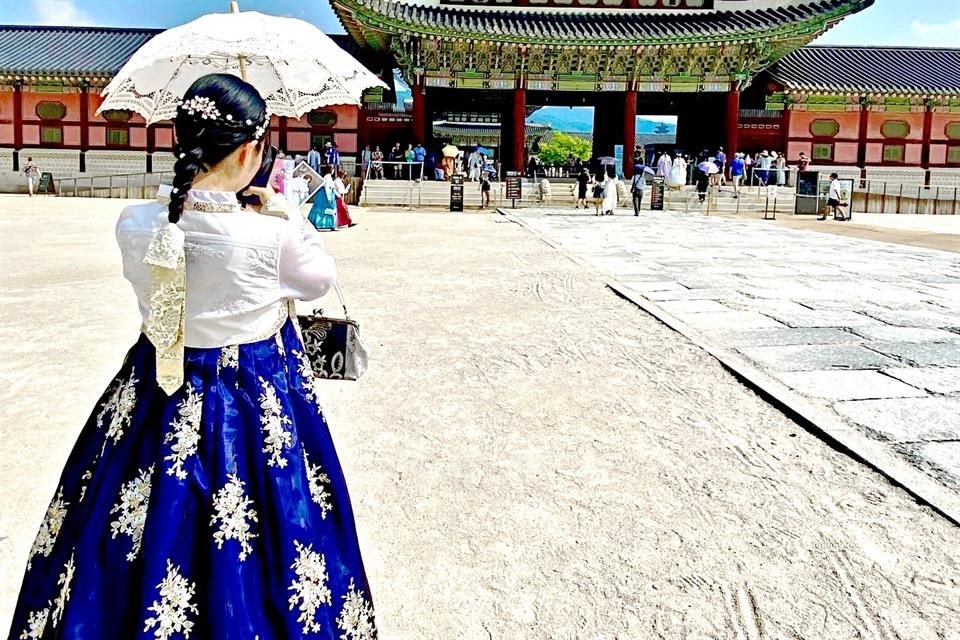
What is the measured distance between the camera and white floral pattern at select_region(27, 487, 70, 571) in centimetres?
211

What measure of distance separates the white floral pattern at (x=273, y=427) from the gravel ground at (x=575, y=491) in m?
0.93

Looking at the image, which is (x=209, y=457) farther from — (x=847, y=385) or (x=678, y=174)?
(x=678, y=174)

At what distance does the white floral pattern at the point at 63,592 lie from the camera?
6.37 feet

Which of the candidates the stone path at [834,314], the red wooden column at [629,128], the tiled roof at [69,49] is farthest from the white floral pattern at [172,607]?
the tiled roof at [69,49]

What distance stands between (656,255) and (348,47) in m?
20.3

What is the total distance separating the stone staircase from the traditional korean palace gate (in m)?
2.43

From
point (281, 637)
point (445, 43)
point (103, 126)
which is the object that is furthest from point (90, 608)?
point (103, 126)

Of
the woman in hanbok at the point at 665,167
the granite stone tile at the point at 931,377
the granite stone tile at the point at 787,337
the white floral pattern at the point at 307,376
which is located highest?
the woman in hanbok at the point at 665,167

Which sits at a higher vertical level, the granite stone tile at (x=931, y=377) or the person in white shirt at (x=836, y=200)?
the person in white shirt at (x=836, y=200)

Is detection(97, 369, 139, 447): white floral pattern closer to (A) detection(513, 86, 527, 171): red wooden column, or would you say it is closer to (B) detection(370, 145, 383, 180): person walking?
(B) detection(370, 145, 383, 180): person walking

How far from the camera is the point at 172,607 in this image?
191 cm

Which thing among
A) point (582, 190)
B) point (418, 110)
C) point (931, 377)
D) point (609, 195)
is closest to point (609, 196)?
point (609, 195)

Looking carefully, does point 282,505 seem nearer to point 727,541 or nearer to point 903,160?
point 727,541

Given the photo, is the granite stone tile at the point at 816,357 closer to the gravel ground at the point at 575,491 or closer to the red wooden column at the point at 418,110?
the gravel ground at the point at 575,491
